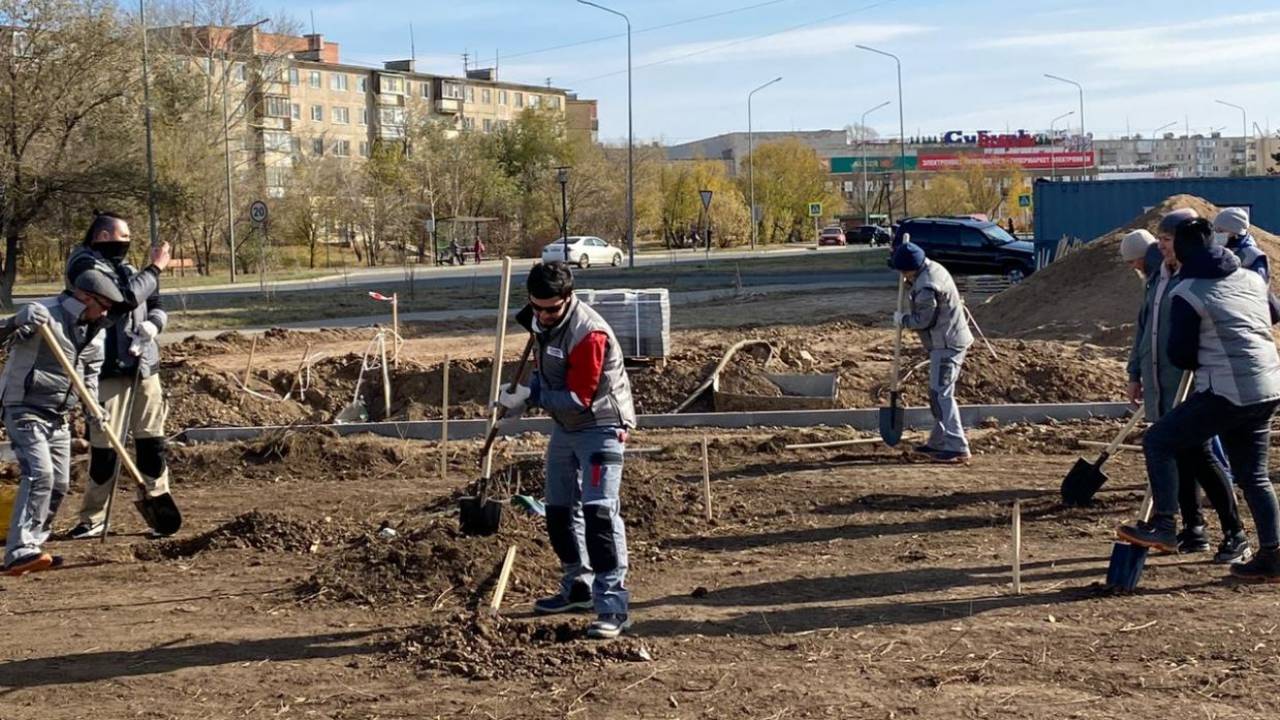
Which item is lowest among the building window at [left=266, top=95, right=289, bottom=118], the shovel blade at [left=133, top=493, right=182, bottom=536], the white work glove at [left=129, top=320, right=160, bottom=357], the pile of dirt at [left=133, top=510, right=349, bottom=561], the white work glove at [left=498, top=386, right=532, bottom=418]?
the pile of dirt at [left=133, top=510, right=349, bottom=561]

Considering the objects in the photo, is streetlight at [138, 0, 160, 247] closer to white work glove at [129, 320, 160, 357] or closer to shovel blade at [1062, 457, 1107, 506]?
white work glove at [129, 320, 160, 357]

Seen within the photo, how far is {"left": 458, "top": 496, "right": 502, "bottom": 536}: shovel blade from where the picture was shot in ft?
25.2

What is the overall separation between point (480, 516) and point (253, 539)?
189 centimetres

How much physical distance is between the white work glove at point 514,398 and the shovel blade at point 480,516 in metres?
1.11

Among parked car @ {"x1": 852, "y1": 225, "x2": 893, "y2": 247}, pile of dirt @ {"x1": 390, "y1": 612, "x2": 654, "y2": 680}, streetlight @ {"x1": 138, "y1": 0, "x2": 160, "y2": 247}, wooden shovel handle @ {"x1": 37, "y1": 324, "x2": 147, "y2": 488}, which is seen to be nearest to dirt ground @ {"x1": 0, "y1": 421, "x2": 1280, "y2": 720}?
pile of dirt @ {"x1": 390, "y1": 612, "x2": 654, "y2": 680}

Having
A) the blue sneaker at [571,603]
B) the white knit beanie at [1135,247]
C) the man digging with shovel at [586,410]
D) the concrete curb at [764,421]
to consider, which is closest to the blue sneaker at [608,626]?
the man digging with shovel at [586,410]

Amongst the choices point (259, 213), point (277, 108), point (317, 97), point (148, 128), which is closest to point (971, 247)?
point (259, 213)

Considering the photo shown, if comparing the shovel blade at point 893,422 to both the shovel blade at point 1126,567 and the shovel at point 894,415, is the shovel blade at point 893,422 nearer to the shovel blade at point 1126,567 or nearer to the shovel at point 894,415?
the shovel at point 894,415

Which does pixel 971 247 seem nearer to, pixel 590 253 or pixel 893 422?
pixel 893 422

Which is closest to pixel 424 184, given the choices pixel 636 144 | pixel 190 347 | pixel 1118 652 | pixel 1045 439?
pixel 636 144

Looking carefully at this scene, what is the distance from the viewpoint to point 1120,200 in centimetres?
3119

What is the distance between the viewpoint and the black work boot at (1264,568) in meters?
7.15

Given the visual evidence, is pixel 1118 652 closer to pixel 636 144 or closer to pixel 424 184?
pixel 424 184

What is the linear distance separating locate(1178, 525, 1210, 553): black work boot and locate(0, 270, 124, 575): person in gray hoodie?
241 inches
